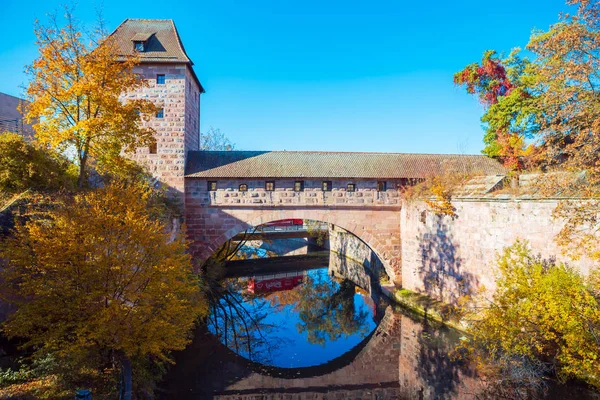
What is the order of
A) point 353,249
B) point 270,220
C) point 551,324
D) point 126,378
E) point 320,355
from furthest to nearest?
point 353,249
point 270,220
point 320,355
point 551,324
point 126,378

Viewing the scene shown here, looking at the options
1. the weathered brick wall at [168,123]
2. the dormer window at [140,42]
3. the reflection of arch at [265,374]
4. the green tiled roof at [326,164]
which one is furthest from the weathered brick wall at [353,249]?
the dormer window at [140,42]

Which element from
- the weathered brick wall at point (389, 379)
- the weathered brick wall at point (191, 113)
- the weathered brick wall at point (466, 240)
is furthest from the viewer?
the weathered brick wall at point (191, 113)

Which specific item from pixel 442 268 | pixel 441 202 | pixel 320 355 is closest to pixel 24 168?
pixel 320 355

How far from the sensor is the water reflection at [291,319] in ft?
38.6

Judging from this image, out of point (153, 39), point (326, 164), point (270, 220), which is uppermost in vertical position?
point (153, 39)

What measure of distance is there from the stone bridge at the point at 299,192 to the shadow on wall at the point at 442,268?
1644 millimetres

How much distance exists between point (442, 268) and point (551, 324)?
6.29 meters

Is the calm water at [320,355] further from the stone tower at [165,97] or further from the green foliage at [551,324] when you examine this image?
the stone tower at [165,97]

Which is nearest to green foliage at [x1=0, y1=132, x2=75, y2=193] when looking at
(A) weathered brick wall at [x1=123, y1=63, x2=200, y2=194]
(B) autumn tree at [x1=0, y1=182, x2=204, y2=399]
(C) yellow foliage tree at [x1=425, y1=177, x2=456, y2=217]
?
(B) autumn tree at [x1=0, y1=182, x2=204, y2=399]

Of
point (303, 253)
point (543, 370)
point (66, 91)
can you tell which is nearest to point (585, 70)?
point (543, 370)

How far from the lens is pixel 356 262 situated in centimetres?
2598

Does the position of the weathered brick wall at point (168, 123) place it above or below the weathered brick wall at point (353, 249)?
above

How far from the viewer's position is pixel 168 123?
581 inches

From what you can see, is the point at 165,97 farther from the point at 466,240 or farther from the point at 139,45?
the point at 466,240
